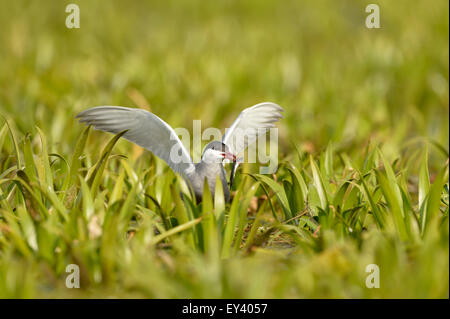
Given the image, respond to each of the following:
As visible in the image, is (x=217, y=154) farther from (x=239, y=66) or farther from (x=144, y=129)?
(x=239, y=66)

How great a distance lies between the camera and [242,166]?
467 centimetres

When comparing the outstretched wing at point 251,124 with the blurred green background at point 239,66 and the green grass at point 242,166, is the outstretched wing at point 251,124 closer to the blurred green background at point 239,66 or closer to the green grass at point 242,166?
the green grass at point 242,166

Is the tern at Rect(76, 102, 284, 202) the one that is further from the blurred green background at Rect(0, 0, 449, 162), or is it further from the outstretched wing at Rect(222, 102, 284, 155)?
the blurred green background at Rect(0, 0, 449, 162)

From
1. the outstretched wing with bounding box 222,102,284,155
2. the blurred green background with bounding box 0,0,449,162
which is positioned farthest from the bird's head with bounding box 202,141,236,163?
the blurred green background with bounding box 0,0,449,162

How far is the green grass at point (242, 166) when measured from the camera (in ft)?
9.29

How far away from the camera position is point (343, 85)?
806cm

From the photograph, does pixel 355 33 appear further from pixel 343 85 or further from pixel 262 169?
pixel 262 169

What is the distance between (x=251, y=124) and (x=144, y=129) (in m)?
0.78

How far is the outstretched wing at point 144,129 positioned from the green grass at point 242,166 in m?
0.16

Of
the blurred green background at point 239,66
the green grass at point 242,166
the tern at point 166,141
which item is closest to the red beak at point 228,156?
the tern at point 166,141

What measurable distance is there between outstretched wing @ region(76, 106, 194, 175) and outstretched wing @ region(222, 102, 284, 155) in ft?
1.16

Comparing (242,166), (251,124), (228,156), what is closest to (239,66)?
(242,166)
